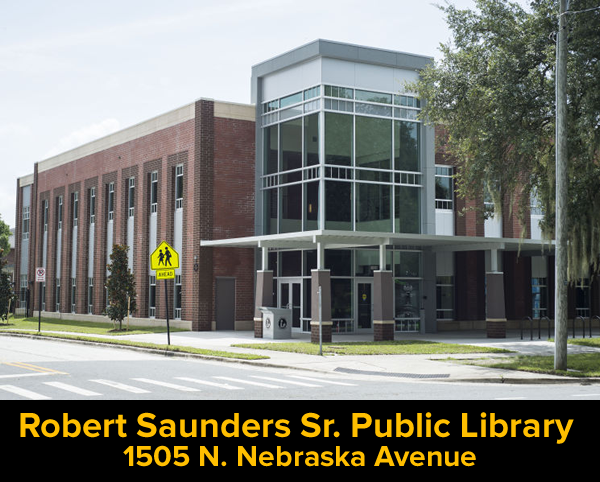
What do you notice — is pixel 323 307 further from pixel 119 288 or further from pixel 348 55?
pixel 119 288

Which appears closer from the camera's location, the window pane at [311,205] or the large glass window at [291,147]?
the window pane at [311,205]

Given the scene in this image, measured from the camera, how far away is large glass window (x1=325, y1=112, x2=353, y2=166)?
101 feet

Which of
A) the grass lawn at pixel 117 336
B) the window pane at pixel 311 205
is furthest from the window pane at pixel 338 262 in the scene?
the grass lawn at pixel 117 336

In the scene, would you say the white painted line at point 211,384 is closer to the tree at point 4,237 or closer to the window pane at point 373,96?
the window pane at point 373,96

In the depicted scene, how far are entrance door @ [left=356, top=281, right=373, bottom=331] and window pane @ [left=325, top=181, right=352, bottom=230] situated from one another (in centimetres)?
318

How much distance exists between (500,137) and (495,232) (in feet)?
47.2

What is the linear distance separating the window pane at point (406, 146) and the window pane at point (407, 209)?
3.03 ft

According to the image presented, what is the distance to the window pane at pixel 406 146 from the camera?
32.2m

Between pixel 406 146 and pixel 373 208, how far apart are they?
3129mm

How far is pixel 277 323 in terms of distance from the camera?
28812 mm

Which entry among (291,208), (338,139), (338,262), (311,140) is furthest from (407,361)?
(291,208)

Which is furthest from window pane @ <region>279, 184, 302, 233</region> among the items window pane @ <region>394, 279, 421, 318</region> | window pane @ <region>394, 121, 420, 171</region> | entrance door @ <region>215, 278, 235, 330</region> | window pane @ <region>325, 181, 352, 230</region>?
window pane @ <region>394, 279, 421, 318</region>

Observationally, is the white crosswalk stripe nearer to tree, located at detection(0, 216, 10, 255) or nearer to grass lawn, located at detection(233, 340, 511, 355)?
grass lawn, located at detection(233, 340, 511, 355)

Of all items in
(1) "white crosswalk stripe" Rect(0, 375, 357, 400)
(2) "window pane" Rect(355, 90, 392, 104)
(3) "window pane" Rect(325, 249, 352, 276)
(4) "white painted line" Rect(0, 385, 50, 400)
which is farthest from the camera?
(3) "window pane" Rect(325, 249, 352, 276)
